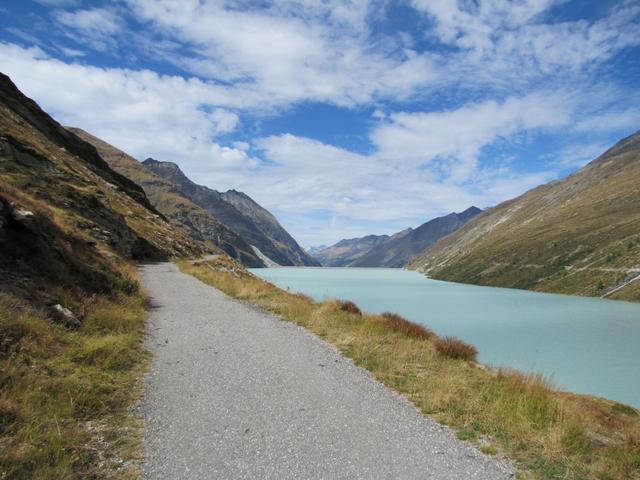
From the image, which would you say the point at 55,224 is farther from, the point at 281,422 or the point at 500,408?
the point at 500,408

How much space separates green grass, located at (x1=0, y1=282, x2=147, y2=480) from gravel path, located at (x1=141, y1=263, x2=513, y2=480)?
1.64 ft

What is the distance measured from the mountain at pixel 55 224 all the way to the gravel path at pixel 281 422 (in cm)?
470

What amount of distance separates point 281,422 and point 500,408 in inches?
191

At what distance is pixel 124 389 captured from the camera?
8.71m

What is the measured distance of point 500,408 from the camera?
340 inches

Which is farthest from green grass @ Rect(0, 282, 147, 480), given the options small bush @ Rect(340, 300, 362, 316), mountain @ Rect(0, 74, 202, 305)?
small bush @ Rect(340, 300, 362, 316)

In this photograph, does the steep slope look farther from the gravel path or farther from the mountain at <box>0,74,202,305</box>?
the gravel path

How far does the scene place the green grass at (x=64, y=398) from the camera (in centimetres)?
555

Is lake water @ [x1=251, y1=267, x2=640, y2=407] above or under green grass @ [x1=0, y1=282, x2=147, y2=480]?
under

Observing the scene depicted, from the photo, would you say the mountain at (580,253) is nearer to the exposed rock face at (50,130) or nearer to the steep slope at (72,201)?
the steep slope at (72,201)

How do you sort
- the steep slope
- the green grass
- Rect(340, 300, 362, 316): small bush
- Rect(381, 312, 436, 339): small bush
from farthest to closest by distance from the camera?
the steep slope
Rect(340, 300, 362, 316): small bush
Rect(381, 312, 436, 339): small bush
the green grass

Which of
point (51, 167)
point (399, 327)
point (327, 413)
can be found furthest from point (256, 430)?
point (51, 167)

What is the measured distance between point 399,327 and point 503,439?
32.1 feet

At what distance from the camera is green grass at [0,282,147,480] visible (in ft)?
18.2
